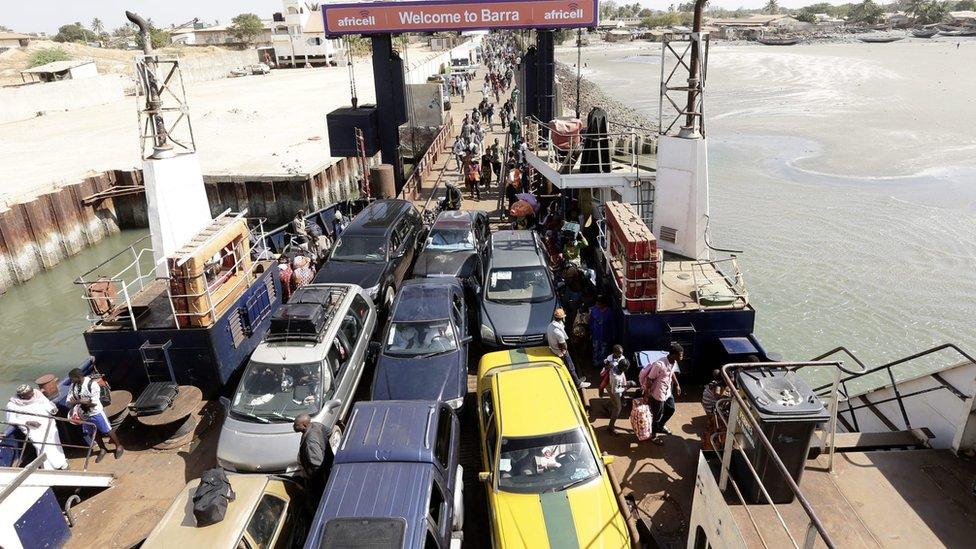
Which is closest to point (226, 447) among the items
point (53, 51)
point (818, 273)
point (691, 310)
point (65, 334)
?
point (691, 310)

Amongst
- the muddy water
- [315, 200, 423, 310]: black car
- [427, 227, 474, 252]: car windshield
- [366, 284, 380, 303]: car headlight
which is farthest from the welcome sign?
the muddy water

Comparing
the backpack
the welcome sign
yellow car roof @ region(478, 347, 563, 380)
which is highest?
the welcome sign

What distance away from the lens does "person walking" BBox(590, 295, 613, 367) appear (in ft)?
32.9

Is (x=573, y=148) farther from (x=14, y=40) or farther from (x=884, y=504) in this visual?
(x=14, y=40)

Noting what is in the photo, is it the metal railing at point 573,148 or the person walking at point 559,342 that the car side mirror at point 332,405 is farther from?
the metal railing at point 573,148

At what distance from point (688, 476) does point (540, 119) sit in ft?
47.0

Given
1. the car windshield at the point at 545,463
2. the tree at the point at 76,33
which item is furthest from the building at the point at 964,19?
the tree at the point at 76,33

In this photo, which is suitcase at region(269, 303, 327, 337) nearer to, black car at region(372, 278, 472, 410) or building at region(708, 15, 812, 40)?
black car at region(372, 278, 472, 410)

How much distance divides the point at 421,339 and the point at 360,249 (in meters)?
4.26

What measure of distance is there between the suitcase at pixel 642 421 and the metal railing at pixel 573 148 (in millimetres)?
7058

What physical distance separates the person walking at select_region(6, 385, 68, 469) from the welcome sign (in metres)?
12.6

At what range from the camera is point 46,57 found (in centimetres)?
6738

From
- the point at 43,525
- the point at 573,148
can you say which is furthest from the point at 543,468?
the point at 573,148

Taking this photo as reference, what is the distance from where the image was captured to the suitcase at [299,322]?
8766 mm
